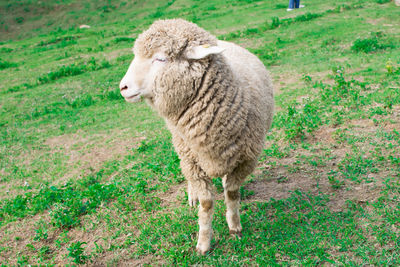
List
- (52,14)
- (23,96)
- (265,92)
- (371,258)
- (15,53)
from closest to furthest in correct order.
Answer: (371,258)
(265,92)
(23,96)
(15,53)
(52,14)

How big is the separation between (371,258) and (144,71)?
8.23 feet

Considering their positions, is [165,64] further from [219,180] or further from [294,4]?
[294,4]

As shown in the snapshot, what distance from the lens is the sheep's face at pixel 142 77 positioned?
3.05 metres

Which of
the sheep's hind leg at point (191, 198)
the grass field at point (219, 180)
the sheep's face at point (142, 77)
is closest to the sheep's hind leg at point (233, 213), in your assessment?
the grass field at point (219, 180)

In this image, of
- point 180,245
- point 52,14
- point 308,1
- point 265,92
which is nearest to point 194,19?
point 308,1

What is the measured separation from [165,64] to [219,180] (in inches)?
80.7

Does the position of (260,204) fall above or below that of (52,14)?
below

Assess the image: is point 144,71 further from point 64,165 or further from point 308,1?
point 308,1

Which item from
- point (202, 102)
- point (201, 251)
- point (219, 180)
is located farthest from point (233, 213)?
point (202, 102)

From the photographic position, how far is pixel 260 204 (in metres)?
4.07

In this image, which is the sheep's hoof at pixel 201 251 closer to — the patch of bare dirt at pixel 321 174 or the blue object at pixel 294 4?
the patch of bare dirt at pixel 321 174

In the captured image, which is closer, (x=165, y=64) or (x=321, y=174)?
(x=165, y=64)

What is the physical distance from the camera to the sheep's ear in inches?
115

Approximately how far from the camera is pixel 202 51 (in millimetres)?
2975
